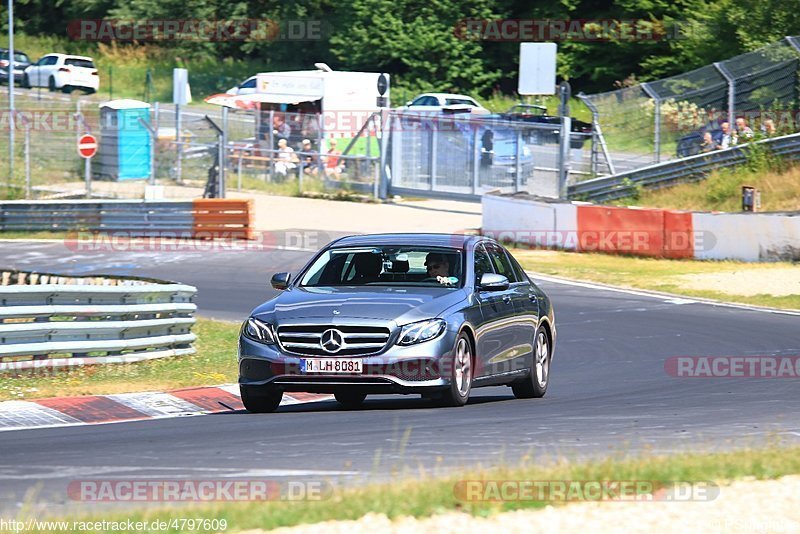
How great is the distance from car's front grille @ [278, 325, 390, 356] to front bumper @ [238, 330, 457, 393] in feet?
0.17

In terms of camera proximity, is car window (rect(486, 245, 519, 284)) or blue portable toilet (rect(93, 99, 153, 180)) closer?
car window (rect(486, 245, 519, 284))

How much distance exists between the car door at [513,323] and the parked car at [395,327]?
1 centimetres

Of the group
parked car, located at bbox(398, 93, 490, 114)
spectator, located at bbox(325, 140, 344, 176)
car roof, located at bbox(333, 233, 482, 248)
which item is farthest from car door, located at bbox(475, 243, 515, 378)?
parked car, located at bbox(398, 93, 490, 114)

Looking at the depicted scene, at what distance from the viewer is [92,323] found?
14055 mm

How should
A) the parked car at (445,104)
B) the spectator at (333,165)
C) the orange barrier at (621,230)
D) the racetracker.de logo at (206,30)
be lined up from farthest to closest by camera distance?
the racetracker.de logo at (206,30)
the parked car at (445,104)
the spectator at (333,165)
the orange barrier at (621,230)

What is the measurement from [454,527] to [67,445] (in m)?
3.66

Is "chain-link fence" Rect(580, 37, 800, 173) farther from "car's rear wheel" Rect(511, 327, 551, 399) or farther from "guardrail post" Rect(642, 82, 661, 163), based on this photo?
A: "car's rear wheel" Rect(511, 327, 551, 399)

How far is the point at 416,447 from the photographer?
892 cm

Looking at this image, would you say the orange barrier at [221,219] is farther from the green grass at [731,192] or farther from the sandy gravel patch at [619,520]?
the sandy gravel patch at [619,520]

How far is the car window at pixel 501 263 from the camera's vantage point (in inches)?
496

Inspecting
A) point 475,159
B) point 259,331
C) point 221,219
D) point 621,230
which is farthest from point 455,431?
point 475,159

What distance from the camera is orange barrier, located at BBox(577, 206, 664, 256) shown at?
27141 millimetres

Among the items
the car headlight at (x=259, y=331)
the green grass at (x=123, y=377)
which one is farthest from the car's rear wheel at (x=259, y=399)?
the green grass at (x=123, y=377)

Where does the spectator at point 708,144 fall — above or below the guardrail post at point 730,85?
below
